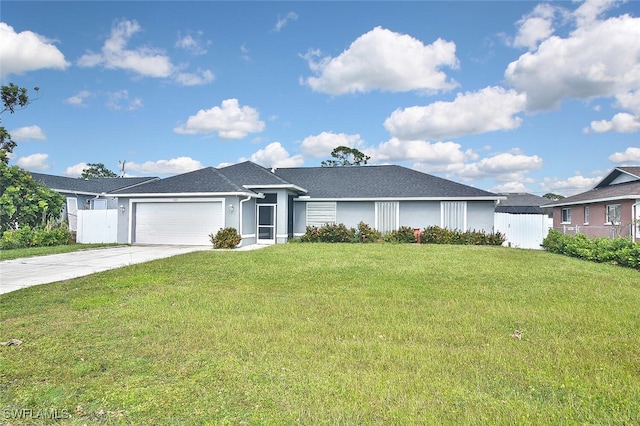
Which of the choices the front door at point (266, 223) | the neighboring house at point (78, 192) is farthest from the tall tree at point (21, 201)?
the front door at point (266, 223)

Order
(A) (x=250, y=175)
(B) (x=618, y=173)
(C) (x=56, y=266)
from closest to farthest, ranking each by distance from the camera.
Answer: (C) (x=56, y=266) < (A) (x=250, y=175) < (B) (x=618, y=173)

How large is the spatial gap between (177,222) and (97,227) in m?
4.64

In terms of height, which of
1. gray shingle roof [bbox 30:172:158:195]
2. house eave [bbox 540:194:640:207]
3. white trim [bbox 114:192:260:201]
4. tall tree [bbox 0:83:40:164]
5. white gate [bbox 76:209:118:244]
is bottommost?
white gate [bbox 76:209:118:244]

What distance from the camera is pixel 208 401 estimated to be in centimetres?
339

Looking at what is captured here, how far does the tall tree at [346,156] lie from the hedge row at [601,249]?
3560cm

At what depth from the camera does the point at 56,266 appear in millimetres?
11727

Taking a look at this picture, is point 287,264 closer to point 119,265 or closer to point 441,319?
point 119,265

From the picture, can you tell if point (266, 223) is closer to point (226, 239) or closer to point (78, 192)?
point (226, 239)

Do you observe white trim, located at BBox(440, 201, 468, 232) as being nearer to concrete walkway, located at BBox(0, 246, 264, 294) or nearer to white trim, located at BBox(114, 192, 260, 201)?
white trim, located at BBox(114, 192, 260, 201)

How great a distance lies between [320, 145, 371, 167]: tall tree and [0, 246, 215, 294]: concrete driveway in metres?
38.7

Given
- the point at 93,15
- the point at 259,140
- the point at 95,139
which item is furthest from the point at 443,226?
the point at 95,139

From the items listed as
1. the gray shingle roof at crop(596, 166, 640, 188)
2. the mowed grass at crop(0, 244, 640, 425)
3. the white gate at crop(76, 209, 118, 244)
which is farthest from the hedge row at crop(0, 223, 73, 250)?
the gray shingle roof at crop(596, 166, 640, 188)

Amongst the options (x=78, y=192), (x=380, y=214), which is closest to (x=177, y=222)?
(x=380, y=214)

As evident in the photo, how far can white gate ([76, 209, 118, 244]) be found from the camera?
65.1ft
